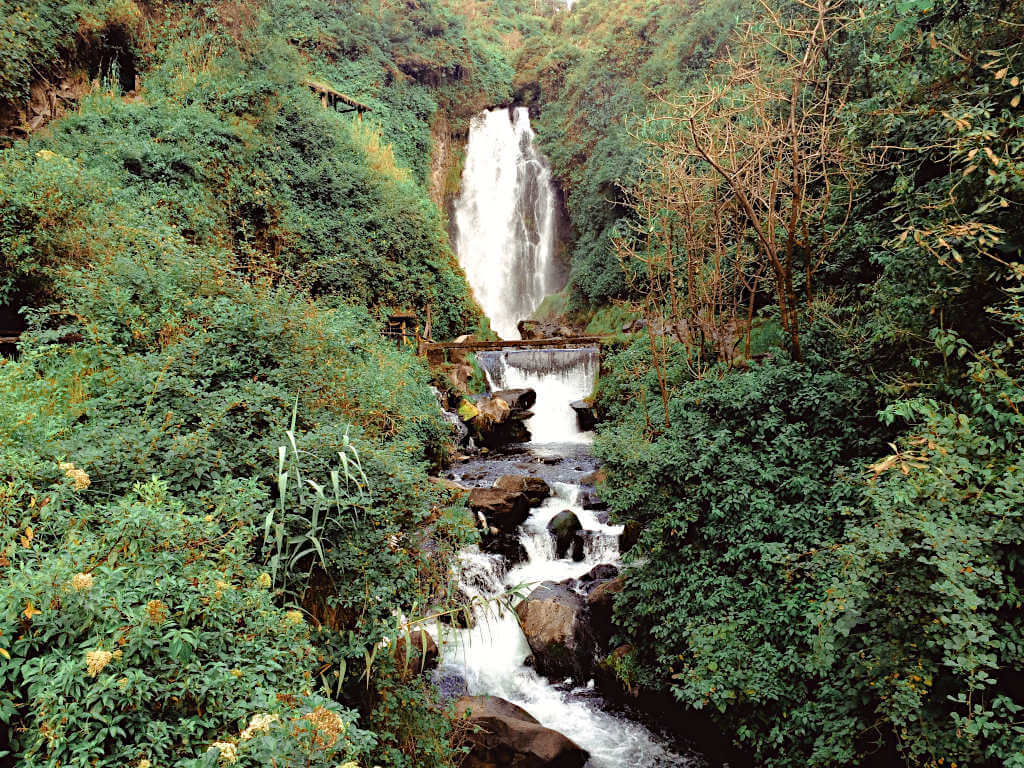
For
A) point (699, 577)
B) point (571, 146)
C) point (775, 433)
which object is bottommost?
point (699, 577)

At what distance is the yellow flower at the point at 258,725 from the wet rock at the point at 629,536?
6.84 metres

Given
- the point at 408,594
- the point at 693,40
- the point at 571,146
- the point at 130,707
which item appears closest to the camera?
the point at 130,707

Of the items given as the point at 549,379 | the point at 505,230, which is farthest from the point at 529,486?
the point at 505,230

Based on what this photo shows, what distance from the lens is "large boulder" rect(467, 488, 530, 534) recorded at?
9164 mm

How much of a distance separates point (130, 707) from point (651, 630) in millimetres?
5053

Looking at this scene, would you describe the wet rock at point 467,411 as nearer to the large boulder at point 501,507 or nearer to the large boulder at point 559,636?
the large boulder at point 501,507

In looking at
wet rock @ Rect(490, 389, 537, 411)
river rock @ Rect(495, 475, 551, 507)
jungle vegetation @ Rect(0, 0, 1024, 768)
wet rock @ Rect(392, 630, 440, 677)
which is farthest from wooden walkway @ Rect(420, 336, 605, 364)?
wet rock @ Rect(392, 630, 440, 677)

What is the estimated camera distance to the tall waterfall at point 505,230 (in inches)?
1112

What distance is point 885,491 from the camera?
406 centimetres

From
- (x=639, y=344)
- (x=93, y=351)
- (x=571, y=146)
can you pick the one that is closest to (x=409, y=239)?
(x=639, y=344)

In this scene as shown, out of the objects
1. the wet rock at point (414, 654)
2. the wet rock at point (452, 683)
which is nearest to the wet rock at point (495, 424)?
the wet rock at point (452, 683)

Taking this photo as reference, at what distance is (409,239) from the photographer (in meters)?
18.6

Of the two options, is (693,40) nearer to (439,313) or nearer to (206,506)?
(439,313)

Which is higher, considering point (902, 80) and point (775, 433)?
point (902, 80)
